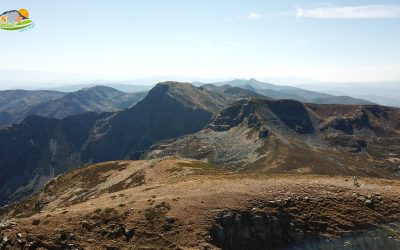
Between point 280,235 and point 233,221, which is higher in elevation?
point 233,221

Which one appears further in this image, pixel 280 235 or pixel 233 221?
pixel 233 221

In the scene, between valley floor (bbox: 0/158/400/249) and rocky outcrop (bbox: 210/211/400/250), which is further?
rocky outcrop (bbox: 210/211/400/250)

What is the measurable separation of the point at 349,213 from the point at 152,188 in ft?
87.2

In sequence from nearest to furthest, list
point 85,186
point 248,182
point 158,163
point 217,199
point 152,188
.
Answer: point 217,199 → point 248,182 → point 152,188 → point 158,163 → point 85,186

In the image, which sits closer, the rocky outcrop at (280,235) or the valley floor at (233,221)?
the valley floor at (233,221)

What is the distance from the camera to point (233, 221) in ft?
131

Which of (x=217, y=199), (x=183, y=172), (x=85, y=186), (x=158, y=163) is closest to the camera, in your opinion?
(x=217, y=199)

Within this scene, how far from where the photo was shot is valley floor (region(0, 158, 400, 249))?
3709 centimetres


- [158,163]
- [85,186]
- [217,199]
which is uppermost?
[217,199]

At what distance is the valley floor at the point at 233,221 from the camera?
122 feet

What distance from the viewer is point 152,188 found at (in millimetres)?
53344

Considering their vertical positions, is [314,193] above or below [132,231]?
above

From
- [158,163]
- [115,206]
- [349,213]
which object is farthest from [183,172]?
[349,213]

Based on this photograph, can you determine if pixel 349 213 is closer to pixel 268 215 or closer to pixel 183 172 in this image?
pixel 268 215
